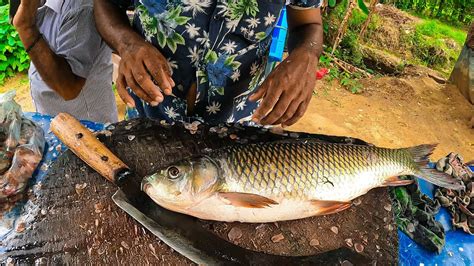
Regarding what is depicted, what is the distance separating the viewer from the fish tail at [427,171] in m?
2.02

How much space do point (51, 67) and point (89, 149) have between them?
101 cm

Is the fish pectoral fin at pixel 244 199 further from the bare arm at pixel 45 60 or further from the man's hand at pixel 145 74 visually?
the bare arm at pixel 45 60

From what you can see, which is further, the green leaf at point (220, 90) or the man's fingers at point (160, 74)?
the green leaf at point (220, 90)

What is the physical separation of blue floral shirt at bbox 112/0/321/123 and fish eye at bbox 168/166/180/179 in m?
0.71

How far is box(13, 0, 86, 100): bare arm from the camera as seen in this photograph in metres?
2.27

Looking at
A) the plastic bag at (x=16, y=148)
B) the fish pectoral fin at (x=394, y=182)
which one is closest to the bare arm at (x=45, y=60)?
the plastic bag at (x=16, y=148)

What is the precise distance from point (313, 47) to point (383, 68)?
5989 millimetres

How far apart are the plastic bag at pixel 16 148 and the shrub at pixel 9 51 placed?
4.05m

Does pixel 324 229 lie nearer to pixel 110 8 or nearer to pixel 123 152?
pixel 123 152

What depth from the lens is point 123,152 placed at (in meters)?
1.98

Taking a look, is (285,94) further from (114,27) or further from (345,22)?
(345,22)

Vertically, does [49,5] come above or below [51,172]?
above

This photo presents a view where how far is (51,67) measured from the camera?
255 centimetres

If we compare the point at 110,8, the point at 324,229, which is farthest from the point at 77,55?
the point at 324,229
